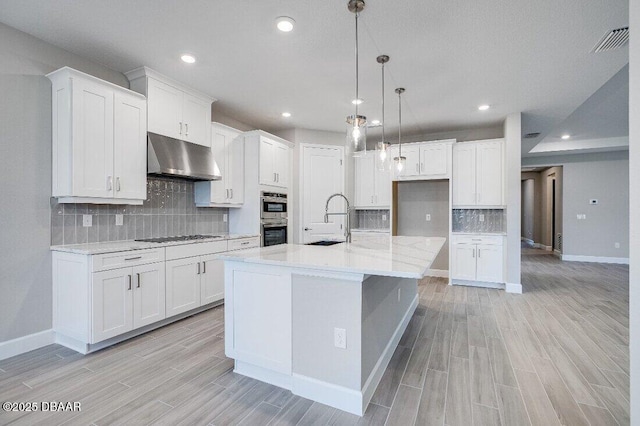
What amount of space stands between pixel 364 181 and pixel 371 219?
31.3 inches

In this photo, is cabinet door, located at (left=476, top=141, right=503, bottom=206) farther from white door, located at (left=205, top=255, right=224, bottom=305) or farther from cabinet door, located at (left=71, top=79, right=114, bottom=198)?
cabinet door, located at (left=71, top=79, right=114, bottom=198)

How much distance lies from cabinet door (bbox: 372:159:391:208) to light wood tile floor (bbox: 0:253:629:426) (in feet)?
8.71

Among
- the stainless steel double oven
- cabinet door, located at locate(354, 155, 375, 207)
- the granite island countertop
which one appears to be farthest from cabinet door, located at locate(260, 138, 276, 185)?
the granite island countertop

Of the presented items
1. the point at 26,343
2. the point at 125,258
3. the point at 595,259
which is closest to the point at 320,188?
the point at 125,258

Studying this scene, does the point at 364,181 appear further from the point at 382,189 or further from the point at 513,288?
the point at 513,288

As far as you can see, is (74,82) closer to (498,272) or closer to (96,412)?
(96,412)

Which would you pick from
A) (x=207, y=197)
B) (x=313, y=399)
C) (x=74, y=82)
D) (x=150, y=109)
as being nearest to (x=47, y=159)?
(x=74, y=82)

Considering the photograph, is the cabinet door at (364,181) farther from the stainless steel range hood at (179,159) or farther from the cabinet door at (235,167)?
the stainless steel range hood at (179,159)

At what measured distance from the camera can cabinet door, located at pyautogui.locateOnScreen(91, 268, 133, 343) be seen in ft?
8.64

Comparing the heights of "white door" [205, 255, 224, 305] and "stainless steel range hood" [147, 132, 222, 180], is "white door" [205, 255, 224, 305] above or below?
below

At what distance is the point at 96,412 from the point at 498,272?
5.11m

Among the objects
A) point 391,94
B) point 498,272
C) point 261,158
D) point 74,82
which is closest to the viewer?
point 74,82

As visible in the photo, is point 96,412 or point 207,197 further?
point 207,197

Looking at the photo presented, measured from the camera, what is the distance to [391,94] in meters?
4.00
